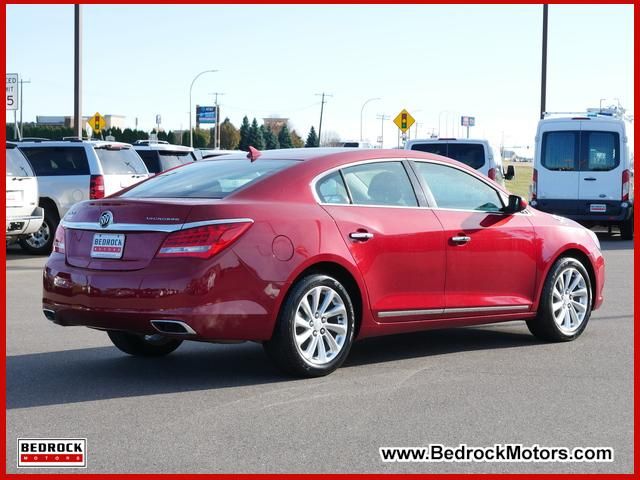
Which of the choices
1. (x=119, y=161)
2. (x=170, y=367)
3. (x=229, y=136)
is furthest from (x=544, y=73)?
(x=229, y=136)

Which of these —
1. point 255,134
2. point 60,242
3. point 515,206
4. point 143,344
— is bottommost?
point 143,344

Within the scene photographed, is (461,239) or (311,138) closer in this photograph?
(461,239)

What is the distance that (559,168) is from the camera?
79.6ft

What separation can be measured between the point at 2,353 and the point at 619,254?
13.9 metres

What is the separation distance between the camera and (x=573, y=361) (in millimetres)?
8492

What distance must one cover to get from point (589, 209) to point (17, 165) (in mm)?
12333

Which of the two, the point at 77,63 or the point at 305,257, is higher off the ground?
the point at 77,63

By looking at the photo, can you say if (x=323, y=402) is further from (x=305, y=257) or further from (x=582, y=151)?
(x=582, y=151)

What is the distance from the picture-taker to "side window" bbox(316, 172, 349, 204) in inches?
314

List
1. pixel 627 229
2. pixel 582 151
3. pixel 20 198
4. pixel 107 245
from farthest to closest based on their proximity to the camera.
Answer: pixel 627 229 < pixel 582 151 < pixel 20 198 < pixel 107 245

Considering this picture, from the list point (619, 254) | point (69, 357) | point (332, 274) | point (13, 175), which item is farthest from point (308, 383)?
point (619, 254)

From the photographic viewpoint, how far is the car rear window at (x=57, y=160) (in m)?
19.6

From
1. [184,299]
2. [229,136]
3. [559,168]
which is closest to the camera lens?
[184,299]

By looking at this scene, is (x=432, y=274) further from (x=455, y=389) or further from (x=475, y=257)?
(x=455, y=389)
